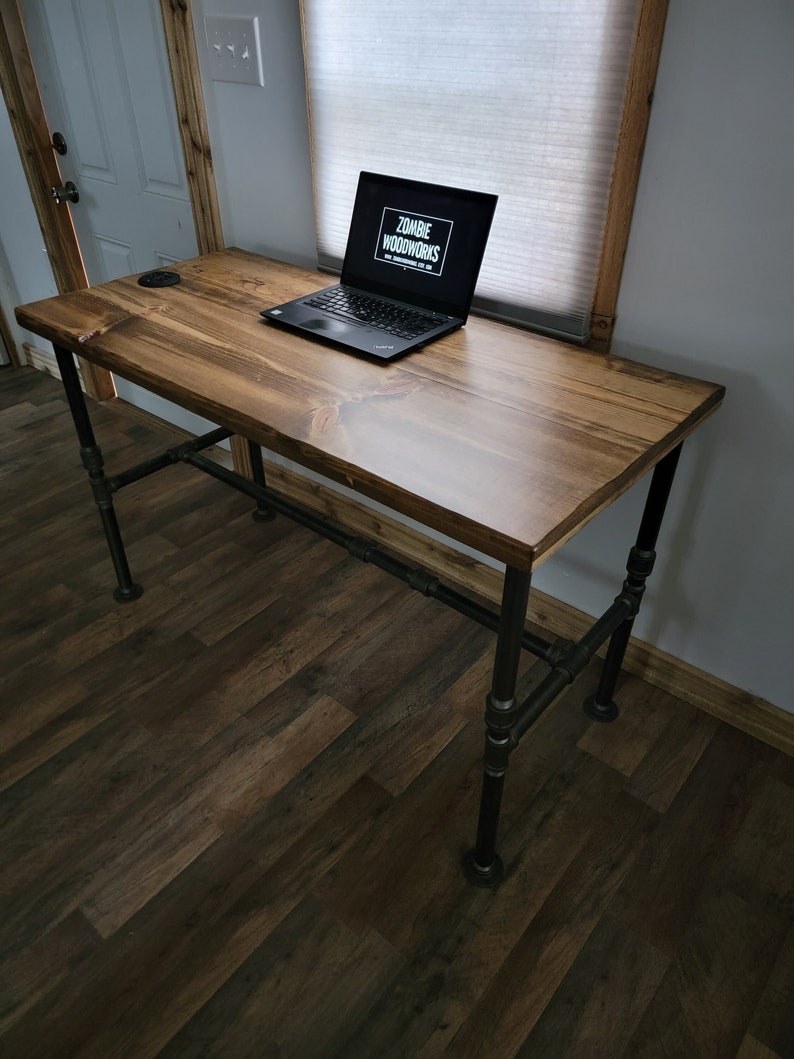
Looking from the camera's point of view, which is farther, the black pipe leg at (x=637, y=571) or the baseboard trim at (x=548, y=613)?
the baseboard trim at (x=548, y=613)

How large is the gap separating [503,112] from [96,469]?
1.16 m

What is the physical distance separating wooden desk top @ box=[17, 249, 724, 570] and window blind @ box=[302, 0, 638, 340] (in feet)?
0.49

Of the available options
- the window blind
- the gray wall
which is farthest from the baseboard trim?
the window blind

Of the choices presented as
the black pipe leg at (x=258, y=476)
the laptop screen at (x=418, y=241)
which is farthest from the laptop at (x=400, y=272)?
the black pipe leg at (x=258, y=476)

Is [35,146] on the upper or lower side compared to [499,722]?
upper

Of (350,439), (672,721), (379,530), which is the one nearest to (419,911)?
(672,721)

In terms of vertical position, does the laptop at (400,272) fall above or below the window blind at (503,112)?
below

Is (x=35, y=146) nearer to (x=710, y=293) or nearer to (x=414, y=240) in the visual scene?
(x=414, y=240)

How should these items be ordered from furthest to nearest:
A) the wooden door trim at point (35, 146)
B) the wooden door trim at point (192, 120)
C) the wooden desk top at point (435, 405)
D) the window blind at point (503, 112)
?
the wooden door trim at point (35, 146) → the wooden door trim at point (192, 120) → the window blind at point (503, 112) → the wooden desk top at point (435, 405)

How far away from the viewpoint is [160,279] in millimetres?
1680

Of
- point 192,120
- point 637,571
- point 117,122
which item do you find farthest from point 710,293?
point 117,122

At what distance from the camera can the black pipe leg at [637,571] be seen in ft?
4.35

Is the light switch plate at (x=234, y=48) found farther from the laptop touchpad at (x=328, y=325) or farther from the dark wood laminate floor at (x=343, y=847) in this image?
the dark wood laminate floor at (x=343, y=847)

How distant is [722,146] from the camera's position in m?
1.17
